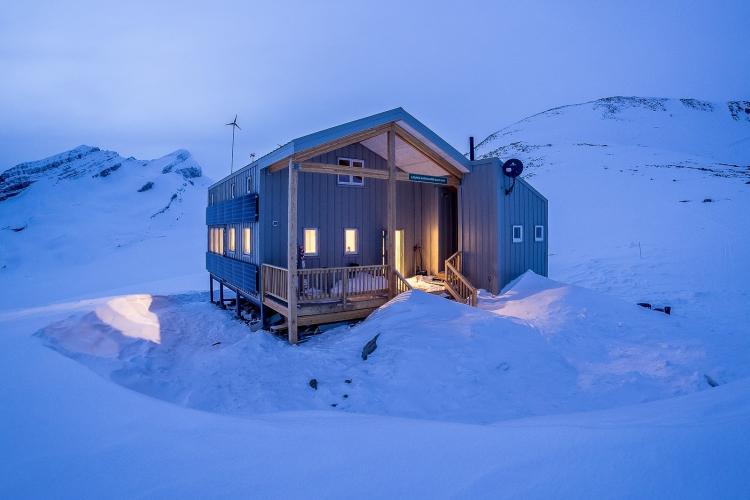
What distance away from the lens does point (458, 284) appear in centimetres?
1394

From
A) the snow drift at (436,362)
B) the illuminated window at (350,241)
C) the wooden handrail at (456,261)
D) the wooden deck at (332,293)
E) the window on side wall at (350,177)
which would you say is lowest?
the snow drift at (436,362)

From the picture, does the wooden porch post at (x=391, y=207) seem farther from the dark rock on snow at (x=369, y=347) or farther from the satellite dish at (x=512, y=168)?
the satellite dish at (x=512, y=168)

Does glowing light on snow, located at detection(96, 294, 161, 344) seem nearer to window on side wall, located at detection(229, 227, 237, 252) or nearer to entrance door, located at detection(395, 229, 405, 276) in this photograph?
window on side wall, located at detection(229, 227, 237, 252)

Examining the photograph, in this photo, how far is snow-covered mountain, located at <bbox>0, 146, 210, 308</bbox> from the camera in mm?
30469

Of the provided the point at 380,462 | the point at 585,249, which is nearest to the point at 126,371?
the point at 380,462

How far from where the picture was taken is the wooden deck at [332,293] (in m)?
11.1

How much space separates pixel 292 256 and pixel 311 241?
2.87 m

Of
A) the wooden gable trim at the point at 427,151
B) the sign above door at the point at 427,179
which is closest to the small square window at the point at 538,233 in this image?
the wooden gable trim at the point at 427,151

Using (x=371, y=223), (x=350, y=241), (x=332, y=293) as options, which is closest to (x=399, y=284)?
(x=332, y=293)

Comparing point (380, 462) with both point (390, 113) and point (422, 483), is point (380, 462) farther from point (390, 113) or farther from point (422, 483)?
point (390, 113)

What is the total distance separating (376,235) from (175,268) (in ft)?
82.1

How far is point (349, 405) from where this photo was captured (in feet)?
22.3

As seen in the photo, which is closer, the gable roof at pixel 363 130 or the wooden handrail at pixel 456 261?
the gable roof at pixel 363 130

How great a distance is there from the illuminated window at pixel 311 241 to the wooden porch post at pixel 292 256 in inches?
102
